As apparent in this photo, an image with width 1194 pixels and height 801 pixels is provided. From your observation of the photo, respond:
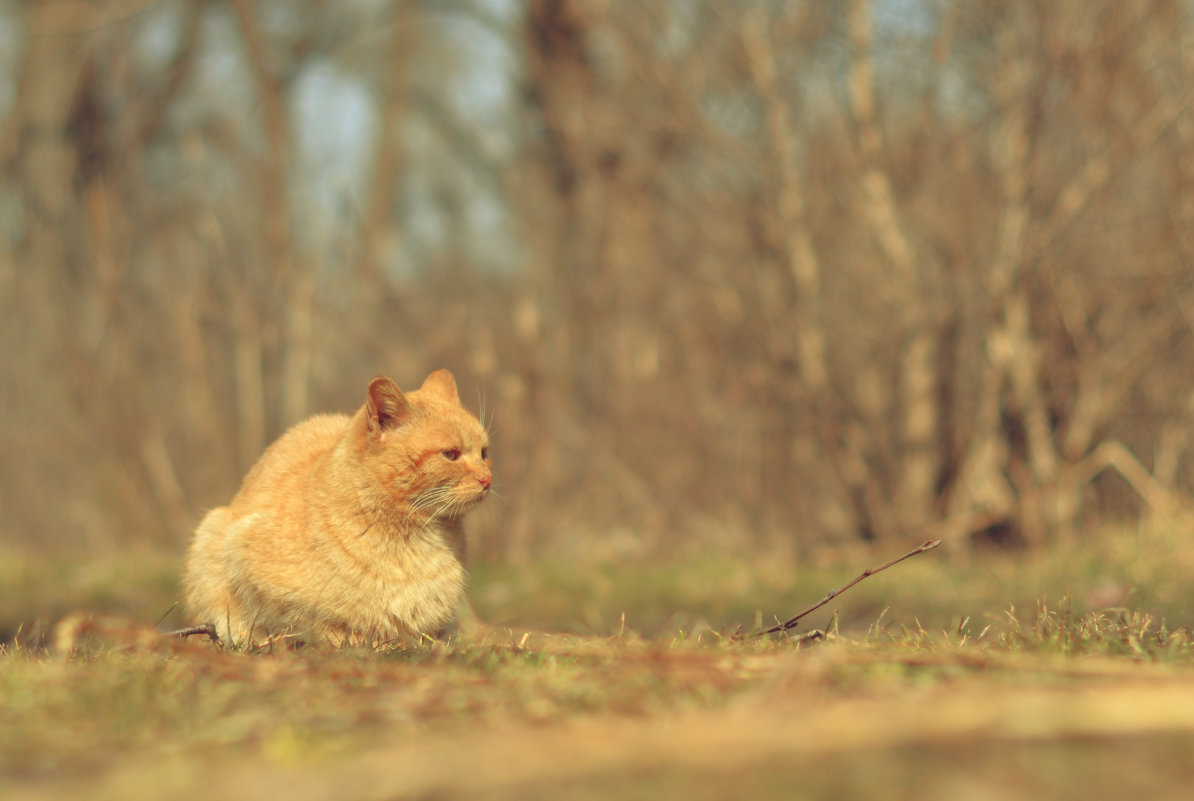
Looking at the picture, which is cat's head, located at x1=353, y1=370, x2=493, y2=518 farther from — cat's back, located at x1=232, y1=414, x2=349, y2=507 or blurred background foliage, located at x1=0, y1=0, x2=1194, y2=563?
blurred background foliage, located at x1=0, y1=0, x2=1194, y2=563

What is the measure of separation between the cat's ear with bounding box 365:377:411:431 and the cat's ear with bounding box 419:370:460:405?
0.41 metres

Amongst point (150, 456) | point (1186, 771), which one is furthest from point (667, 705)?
point (150, 456)

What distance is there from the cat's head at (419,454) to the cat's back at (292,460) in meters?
0.21

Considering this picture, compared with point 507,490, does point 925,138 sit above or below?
above

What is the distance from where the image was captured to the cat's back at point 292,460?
3633 mm

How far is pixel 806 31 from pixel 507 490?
3845 mm

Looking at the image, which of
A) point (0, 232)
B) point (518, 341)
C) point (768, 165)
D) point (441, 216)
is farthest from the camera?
point (441, 216)

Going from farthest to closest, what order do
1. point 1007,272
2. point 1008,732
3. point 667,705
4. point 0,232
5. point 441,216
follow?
point 441,216
point 0,232
point 1007,272
point 667,705
point 1008,732

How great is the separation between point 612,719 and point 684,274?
7.12 m

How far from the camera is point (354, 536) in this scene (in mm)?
3348

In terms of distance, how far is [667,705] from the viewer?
183 centimetres

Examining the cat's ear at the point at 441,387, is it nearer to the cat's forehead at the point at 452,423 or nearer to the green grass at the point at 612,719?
the cat's forehead at the point at 452,423

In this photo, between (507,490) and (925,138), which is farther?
(507,490)

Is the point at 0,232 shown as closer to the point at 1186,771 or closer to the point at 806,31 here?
the point at 806,31
